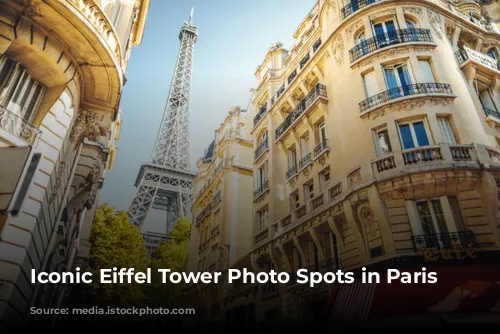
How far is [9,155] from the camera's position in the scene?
7398mm

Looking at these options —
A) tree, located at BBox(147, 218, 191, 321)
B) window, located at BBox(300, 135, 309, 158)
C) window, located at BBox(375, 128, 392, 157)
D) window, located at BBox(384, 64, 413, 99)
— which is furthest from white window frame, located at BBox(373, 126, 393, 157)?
tree, located at BBox(147, 218, 191, 321)

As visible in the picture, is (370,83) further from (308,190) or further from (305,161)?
(308,190)

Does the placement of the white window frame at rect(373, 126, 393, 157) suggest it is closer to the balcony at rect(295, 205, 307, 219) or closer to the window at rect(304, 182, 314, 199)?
the balcony at rect(295, 205, 307, 219)

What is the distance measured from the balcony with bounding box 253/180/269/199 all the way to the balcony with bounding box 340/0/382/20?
10.5 m

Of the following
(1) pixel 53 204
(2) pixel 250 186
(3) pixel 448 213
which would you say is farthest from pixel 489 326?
(2) pixel 250 186

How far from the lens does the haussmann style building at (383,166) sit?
10.4m

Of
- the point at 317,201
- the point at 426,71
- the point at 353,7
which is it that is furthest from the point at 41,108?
the point at 353,7

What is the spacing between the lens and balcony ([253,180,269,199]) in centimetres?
2074

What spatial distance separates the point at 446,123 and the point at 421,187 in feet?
11.6

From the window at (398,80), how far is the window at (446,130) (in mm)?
1714

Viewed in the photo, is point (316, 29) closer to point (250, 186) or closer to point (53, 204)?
point (250, 186)

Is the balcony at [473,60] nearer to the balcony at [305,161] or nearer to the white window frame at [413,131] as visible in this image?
the white window frame at [413,131]

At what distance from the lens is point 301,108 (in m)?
19.1

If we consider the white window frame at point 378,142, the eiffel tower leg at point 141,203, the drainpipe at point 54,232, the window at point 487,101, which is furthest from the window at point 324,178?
the eiffel tower leg at point 141,203
